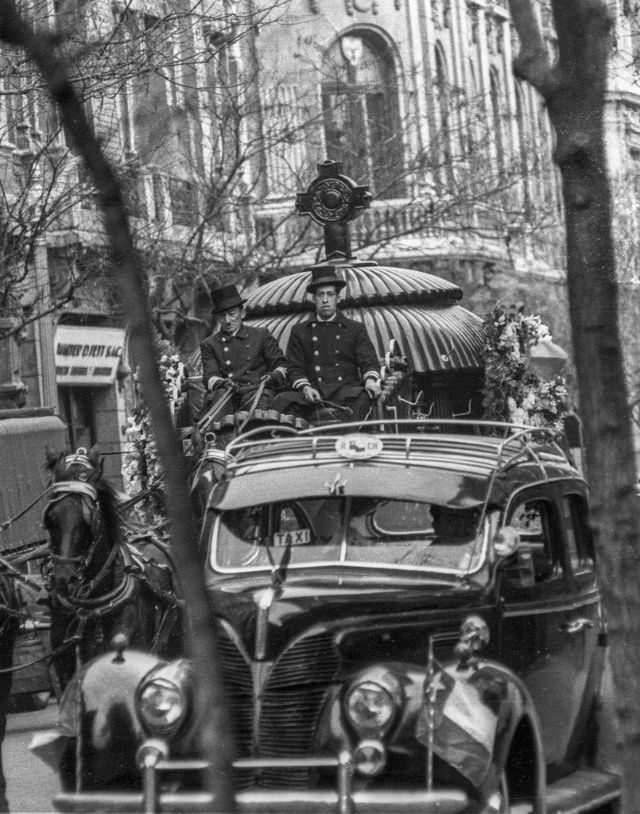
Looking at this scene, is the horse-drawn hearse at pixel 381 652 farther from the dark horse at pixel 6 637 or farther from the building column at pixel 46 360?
→ the building column at pixel 46 360

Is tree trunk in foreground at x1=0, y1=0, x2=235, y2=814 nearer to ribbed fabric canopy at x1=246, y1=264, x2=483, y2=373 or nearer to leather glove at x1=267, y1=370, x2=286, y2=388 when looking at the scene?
leather glove at x1=267, y1=370, x2=286, y2=388

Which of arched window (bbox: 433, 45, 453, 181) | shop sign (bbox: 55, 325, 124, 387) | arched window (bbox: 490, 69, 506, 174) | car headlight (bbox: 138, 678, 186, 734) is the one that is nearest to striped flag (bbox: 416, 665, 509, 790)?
car headlight (bbox: 138, 678, 186, 734)

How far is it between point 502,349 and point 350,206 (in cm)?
211

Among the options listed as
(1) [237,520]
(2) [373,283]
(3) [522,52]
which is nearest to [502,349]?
(2) [373,283]

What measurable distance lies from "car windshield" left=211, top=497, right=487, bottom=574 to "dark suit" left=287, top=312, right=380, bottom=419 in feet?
17.6

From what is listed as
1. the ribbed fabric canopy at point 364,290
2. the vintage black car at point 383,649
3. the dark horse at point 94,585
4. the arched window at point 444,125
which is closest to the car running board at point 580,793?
the vintage black car at point 383,649

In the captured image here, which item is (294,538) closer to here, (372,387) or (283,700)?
(283,700)

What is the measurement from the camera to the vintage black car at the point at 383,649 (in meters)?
7.96

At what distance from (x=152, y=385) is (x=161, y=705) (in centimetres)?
383

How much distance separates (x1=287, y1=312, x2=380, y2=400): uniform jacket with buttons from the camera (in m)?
15.2

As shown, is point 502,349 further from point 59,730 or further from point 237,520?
point 59,730

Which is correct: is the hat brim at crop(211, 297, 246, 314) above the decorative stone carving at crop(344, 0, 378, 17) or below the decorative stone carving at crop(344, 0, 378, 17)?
below

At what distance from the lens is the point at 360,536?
9445mm

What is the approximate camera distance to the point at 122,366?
3350 cm
